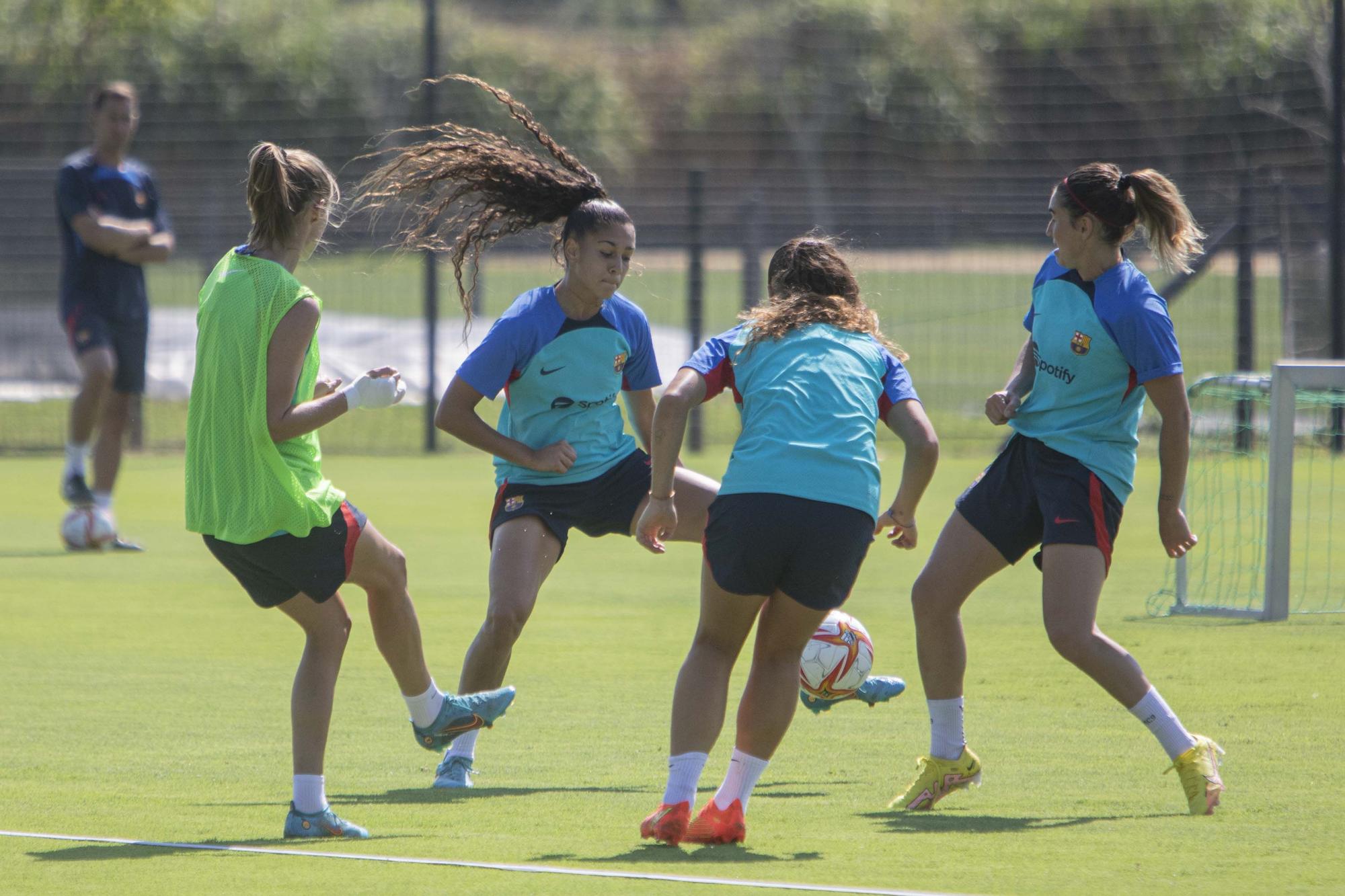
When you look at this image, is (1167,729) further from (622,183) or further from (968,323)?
(622,183)

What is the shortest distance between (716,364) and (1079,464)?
114cm

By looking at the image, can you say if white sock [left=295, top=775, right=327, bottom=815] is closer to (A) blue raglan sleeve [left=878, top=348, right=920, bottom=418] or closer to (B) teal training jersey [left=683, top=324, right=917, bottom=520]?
(B) teal training jersey [left=683, top=324, right=917, bottom=520]

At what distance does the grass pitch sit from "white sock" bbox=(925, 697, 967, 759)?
153mm

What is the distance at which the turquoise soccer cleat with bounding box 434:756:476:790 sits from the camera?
5.09m

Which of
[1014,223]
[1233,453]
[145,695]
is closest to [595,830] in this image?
[145,695]

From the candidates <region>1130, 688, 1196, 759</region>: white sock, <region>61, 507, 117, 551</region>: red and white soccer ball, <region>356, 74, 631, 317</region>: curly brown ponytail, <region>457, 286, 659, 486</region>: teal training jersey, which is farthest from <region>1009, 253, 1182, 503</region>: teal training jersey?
<region>61, 507, 117, 551</region>: red and white soccer ball

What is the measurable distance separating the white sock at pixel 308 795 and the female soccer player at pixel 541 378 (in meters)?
0.72

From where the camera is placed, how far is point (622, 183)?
88.1 feet

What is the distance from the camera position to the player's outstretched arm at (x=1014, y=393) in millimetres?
5141

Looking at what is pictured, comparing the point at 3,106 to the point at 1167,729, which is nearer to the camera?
the point at 1167,729

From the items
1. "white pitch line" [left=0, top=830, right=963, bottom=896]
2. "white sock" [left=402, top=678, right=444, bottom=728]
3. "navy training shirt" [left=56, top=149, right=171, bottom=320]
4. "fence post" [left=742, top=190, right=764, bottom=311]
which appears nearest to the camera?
"white pitch line" [left=0, top=830, right=963, bottom=896]

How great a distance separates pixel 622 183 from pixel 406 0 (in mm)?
9277

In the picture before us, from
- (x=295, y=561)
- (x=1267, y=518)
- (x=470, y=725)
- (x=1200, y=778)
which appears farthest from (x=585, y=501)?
(x=1267, y=518)

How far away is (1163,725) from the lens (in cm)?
478
